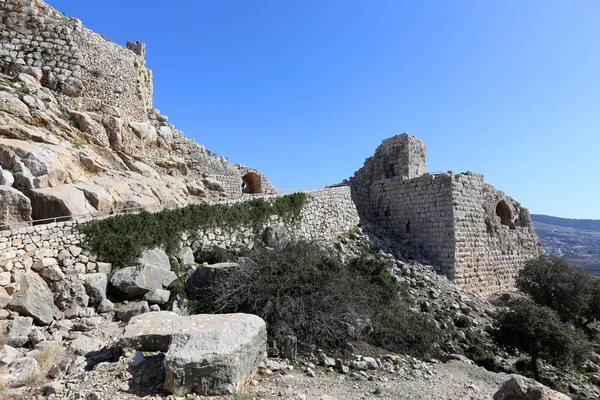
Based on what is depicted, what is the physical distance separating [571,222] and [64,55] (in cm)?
21522

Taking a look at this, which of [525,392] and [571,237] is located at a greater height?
[525,392]

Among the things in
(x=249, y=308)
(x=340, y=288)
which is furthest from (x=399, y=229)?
(x=249, y=308)

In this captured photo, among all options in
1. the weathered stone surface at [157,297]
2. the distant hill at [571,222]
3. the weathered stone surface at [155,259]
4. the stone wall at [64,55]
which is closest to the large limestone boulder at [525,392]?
the weathered stone surface at [157,297]

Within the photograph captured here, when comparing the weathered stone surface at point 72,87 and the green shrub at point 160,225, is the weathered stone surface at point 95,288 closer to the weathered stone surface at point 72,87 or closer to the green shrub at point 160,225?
→ the green shrub at point 160,225

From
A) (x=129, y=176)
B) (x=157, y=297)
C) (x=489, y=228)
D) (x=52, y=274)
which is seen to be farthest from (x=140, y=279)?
(x=489, y=228)

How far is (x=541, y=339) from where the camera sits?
11109 millimetres

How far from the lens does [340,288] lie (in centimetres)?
994

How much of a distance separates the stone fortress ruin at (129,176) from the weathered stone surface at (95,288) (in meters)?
0.61

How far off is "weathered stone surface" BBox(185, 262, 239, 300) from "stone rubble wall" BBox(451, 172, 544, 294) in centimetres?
1147

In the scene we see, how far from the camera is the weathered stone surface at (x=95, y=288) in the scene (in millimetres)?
9602

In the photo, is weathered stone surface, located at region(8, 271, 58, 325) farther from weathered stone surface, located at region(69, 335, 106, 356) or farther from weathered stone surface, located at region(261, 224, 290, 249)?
weathered stone surface, located at region(261, 224, 290, 249)

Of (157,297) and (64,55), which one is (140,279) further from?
(64,55)

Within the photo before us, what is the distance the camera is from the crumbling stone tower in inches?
709

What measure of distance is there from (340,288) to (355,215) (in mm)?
10657
